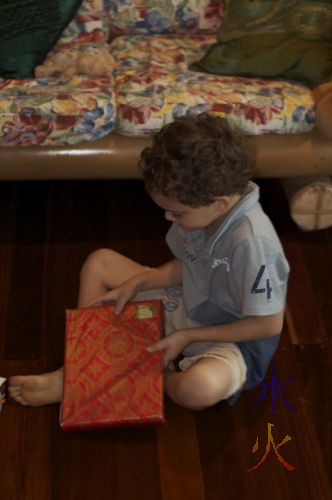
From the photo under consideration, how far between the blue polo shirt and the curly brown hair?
98mm

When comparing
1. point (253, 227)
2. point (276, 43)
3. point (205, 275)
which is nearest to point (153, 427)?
point (205, 275)

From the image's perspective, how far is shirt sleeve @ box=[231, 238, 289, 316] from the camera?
4.07 feet

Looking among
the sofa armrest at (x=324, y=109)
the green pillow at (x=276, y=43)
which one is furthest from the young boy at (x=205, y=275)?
the green pillow at (x=276, y=43)

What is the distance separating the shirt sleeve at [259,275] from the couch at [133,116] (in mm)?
629

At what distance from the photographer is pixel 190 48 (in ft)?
6.75

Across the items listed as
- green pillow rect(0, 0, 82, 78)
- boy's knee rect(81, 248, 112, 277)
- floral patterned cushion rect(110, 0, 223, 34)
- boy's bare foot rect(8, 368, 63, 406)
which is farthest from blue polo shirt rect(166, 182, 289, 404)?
floral patterned cushion rect(110, 0, 223, 34)

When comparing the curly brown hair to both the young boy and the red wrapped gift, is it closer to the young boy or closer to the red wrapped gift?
the young boy

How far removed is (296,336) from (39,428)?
2.27 feet

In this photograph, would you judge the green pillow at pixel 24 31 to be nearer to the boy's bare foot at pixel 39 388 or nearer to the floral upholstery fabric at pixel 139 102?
the floral upholstery fabric at pixel 139 102

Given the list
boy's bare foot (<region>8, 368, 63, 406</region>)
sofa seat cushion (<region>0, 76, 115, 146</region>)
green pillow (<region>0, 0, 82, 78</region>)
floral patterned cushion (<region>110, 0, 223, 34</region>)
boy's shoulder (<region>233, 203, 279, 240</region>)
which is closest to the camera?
boy's shoulder (<region>233, 203, 279, 240</region>)

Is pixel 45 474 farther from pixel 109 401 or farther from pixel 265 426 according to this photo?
pixel 265 426

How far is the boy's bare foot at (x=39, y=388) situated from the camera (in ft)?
4.87

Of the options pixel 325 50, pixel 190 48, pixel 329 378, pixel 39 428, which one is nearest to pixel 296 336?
pixel 329 378

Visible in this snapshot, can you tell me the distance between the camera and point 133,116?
1.77 meters
